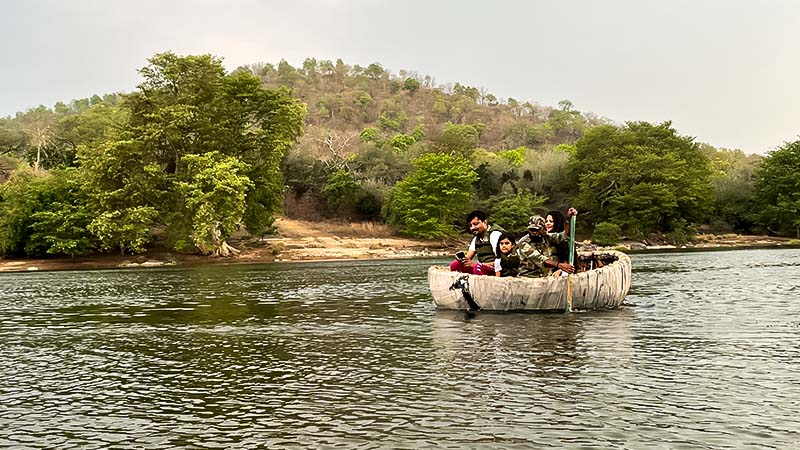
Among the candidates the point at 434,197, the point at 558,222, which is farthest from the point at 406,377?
the point at 434,197

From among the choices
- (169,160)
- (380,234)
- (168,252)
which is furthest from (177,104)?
(380,234)

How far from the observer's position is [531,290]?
1828 cm

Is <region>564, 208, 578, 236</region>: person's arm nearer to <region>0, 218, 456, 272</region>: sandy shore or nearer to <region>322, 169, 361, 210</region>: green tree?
<region>0, 218, 456, 272</region>: sandy shore

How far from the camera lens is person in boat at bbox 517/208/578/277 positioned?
18859 mm

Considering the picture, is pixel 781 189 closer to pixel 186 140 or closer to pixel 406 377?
pixel 186 140

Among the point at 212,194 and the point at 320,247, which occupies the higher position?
the point at 212,194

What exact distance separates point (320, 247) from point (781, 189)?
170 ft

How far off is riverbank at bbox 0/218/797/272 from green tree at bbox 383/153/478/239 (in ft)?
6.09

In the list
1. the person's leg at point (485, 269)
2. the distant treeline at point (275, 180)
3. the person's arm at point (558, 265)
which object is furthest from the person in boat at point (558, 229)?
the distant treeline at point (275, 180)

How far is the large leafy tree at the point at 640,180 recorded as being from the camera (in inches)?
2822

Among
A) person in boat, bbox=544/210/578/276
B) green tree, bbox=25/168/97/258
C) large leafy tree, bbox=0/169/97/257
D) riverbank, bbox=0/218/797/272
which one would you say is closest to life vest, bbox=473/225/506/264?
person in boat, bbox=544/210/578/276

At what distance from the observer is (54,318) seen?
2102 cm

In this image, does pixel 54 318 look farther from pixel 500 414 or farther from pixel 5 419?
pixel 500 414

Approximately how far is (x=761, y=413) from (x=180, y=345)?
37.6 feet
